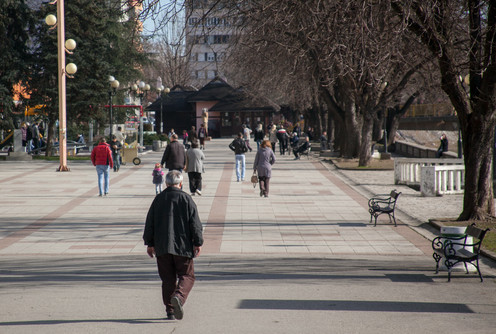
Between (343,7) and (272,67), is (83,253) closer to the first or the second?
(343,7)

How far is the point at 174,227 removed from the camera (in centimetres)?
720

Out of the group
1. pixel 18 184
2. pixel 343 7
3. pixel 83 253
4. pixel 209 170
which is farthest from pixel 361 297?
pixel 209 170

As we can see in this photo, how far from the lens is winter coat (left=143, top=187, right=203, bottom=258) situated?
7148mm

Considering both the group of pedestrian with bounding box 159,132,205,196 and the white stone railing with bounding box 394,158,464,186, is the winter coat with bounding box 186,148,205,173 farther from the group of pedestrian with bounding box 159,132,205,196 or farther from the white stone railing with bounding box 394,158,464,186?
the white stone railing with bounding box 394,158,464,186

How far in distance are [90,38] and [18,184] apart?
669 inches

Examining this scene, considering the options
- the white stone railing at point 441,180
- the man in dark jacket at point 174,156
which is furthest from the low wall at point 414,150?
the man in dark jacket at point 174,156

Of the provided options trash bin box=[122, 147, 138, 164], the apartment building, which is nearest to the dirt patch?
the apartment building

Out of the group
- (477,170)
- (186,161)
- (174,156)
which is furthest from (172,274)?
(186,161)

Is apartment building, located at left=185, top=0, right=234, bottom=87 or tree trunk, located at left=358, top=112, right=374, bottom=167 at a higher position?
apartment building, located at left=185, top=0, right=234, bottom=87

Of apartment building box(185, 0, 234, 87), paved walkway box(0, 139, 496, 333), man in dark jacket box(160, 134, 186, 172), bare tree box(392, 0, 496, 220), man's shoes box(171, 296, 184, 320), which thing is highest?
apartment building box(185, 0, 234, 87)

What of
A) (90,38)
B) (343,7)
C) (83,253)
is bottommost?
(83,253)

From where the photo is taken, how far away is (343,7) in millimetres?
12234

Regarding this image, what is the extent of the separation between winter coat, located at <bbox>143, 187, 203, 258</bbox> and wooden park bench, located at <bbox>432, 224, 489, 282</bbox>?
12.7 ft

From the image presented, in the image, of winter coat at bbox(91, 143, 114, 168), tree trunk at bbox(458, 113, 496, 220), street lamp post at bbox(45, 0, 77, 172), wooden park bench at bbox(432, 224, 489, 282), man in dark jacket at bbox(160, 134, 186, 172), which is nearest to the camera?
wooden park bench at bbox(432, 224, 489, 282)
